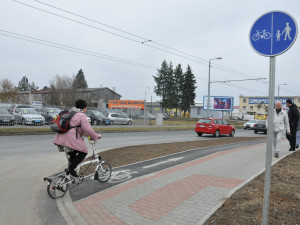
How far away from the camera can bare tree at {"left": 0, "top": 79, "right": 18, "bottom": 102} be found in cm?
5597

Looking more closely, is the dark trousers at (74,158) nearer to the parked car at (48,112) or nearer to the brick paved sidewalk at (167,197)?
the brick paved sidewalk at (167,197)

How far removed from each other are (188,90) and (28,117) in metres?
52.1

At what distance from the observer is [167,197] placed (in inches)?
187

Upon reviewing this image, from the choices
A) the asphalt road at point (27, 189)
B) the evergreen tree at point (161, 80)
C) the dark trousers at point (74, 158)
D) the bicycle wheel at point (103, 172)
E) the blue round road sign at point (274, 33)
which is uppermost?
the evergreen tree at point (161, 80)

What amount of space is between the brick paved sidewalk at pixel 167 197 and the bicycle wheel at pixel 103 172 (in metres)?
0.46

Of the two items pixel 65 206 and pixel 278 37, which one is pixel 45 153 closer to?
pixel 65 206

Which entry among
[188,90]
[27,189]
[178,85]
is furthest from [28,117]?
[178,85]

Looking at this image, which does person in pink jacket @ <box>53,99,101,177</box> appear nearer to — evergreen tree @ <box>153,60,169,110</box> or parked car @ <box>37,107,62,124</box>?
parked car @ <box>37,107,62,124</box>

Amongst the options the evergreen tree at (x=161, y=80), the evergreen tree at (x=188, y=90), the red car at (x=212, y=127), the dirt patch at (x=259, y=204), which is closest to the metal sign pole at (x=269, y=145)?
the dirt patch at (x=259, y=204)

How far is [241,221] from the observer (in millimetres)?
3662

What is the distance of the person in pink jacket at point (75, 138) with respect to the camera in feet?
15.1

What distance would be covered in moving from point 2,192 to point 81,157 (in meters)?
1.67

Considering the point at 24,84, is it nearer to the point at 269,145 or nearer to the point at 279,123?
the point at 279,123

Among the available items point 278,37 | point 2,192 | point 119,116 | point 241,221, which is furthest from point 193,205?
point 119,116
